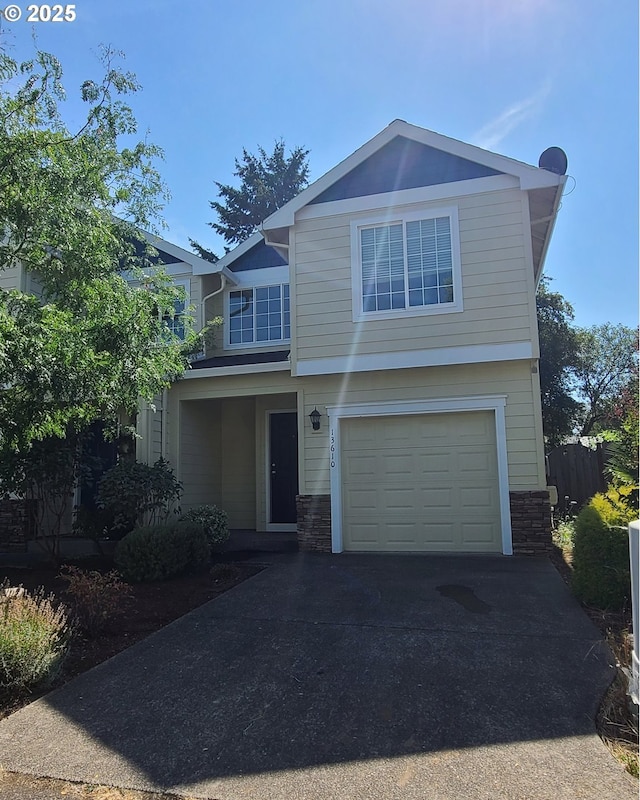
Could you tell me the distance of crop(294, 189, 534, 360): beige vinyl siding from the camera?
8398mm

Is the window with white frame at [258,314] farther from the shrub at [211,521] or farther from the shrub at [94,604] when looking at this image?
the shrub at [94,604]

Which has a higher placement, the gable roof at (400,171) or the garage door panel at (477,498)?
the gable roof at (400,171)

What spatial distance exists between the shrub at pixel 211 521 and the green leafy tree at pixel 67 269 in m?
2.78

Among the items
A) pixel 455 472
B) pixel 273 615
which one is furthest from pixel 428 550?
pixel 273 615

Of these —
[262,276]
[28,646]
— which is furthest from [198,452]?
[28,646]

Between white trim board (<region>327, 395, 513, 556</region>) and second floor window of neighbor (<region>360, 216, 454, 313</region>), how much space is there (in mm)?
1641

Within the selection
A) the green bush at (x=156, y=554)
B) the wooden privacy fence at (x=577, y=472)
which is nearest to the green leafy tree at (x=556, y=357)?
the wooden privacy fence at (x=577, y=472)

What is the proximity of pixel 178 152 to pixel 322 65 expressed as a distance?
264cm

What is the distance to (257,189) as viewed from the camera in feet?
89.1

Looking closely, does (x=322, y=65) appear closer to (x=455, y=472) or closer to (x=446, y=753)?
(x=455, y=472)

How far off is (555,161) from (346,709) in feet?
28.5

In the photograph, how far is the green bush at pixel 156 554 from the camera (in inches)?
285

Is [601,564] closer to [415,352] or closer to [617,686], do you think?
[617,686]

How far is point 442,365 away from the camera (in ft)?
28.0
